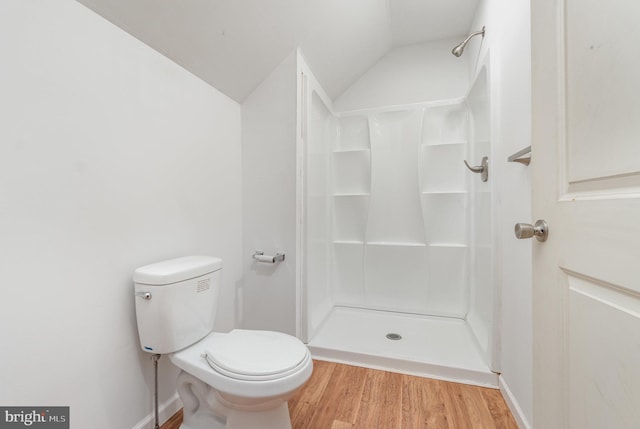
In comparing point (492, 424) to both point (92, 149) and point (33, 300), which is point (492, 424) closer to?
point (33, 300)

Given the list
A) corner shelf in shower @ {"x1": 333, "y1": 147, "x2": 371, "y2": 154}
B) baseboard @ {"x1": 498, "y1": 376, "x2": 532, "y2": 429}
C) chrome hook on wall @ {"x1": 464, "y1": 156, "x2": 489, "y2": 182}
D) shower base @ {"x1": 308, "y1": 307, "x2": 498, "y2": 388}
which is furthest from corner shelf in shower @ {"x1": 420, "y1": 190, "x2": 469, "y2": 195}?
baseboard @ {"x1": 498, "y1": 376, "x2": 532, "y2": 429}

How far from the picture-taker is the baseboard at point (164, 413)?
106 cm

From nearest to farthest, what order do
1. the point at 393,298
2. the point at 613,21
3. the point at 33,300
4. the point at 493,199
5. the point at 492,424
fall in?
1. the point at 613,21
2. the point at 33,300
3. the point at 492,424
4. the point at 493,199
5. the point at 393,298

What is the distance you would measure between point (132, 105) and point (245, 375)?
109 centimetres

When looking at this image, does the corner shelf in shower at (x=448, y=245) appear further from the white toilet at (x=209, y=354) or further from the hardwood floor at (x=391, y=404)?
the white toilet at (x=209, y=354)

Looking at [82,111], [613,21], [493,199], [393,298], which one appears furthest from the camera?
[393,298]

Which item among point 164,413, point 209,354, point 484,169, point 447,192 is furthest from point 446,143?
point 164,413

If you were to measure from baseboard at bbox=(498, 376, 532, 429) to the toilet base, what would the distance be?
955mm

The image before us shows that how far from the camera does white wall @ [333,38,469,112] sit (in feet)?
6.91

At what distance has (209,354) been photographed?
966 millimetres

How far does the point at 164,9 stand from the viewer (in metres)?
1.02

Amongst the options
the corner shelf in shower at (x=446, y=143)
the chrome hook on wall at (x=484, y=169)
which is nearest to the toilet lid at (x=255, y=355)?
the chrome hook on wall at (x=484, y=169)

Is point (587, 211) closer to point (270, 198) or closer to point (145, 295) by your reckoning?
point (145, 295)

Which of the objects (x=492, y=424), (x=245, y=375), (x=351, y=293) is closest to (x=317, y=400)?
(x=245, y=375)
